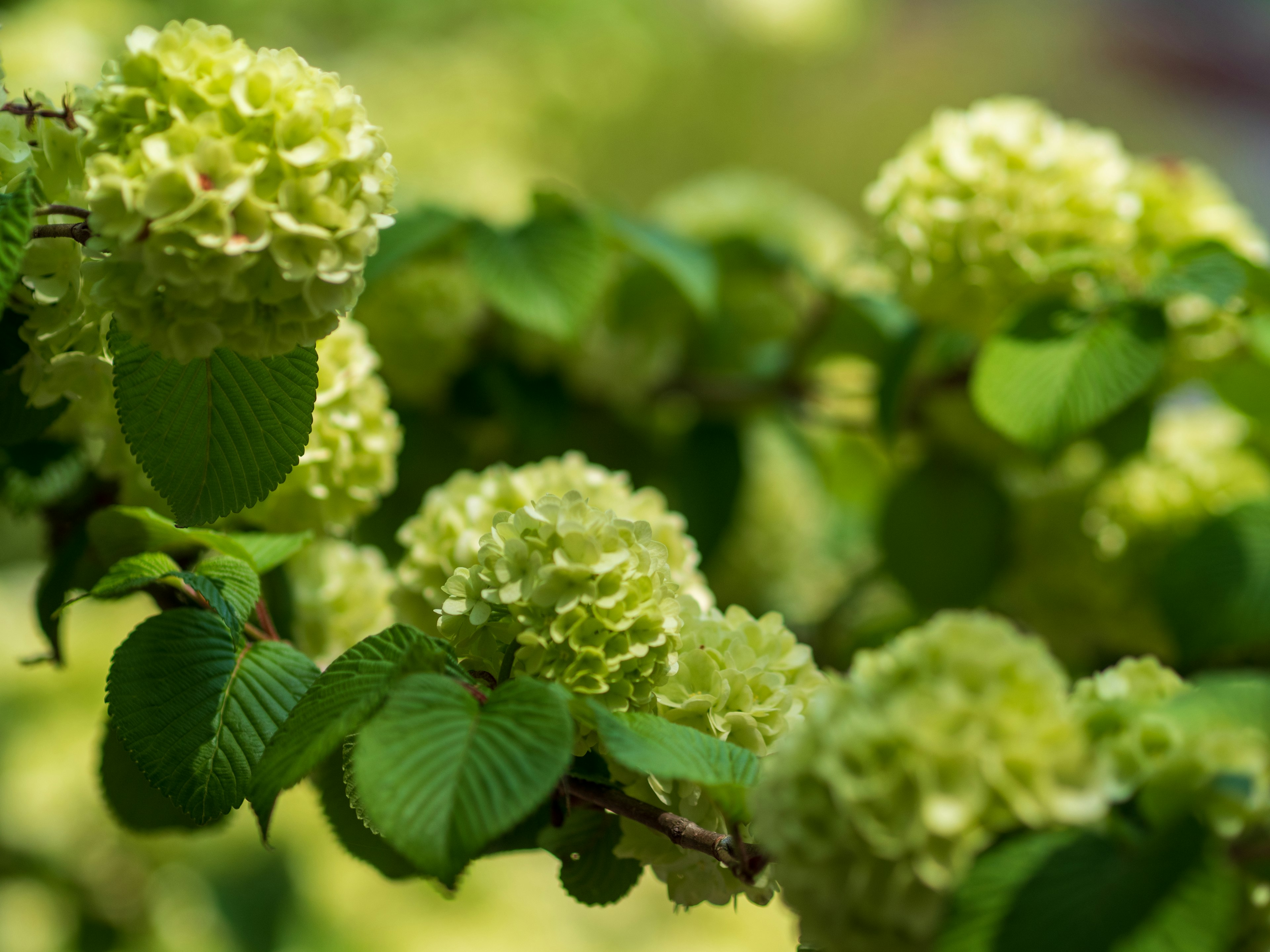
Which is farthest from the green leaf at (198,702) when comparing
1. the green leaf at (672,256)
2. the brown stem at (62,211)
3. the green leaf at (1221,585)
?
the green leaf at (1221,585)

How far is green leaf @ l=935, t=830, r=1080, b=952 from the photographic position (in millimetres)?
202

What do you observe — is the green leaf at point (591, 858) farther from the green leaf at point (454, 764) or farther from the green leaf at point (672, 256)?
the green leaf at point (672, 256)

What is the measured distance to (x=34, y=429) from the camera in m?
0.34

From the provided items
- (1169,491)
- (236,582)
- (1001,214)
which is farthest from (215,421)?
(1169,491)

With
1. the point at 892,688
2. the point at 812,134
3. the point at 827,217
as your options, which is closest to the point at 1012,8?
the point at 812,134

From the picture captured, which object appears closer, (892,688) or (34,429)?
(892,688)

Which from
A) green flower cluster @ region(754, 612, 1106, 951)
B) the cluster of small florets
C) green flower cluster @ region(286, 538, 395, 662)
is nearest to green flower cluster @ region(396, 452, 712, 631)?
green flower cluster @ region(286, 538, 395, 662)

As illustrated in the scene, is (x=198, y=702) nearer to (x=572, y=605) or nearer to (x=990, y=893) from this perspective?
(x=572, y=605)

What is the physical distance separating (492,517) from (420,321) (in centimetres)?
26

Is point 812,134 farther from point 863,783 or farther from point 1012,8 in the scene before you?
point 863,783

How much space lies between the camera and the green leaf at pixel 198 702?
0.29m

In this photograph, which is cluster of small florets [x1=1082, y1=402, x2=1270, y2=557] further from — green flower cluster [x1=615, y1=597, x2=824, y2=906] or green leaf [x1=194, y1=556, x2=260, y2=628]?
green leaf [x1=194, y1=556, x2=260, y2=628]

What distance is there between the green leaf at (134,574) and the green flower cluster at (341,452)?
0.06 metres

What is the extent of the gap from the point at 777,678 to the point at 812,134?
223 centimetres
